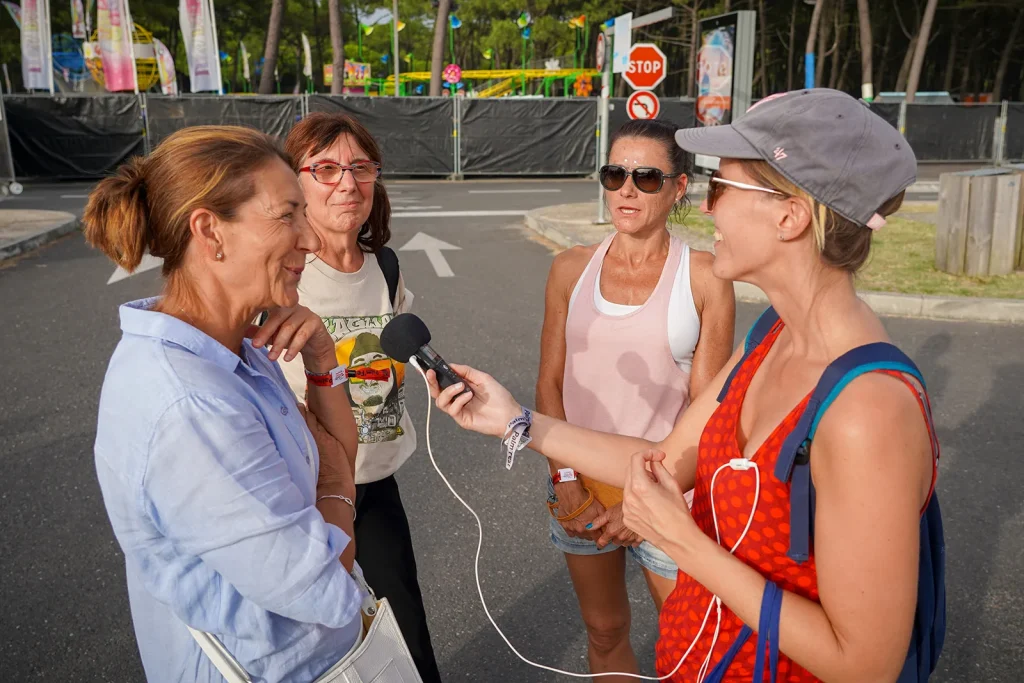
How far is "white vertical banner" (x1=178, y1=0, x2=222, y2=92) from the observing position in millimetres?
24953

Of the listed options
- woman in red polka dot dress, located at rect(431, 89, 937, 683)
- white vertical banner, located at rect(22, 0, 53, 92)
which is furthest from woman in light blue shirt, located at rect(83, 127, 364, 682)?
white vertical banner, located at rect(22, 0, 53, 92)

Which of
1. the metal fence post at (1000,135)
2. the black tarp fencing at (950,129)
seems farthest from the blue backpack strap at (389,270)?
the metal fence post at (1000,135)

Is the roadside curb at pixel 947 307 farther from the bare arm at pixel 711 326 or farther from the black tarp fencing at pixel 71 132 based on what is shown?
the black tarp fencing at pixel 71 132

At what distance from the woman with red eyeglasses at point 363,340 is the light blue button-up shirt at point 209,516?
1159mm

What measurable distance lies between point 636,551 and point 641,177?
1.29 m

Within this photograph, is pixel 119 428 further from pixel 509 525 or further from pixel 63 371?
pixel 63 371

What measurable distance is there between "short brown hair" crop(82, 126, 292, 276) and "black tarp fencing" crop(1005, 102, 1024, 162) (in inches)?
1246

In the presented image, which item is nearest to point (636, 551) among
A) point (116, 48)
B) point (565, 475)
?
point (565, 475)

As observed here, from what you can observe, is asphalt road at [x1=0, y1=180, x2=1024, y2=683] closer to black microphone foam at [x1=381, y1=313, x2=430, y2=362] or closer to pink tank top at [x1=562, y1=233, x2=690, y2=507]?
pink tank top at [x1=562, y1=233, x2=690, y2=507]

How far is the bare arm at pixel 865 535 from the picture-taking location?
1.48m

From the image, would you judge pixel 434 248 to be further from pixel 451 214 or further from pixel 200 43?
pixel 200 43

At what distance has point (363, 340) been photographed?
9.71ft

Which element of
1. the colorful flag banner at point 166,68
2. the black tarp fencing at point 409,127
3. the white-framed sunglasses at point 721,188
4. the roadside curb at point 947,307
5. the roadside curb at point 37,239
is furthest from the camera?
the colorful flag banner at point 166,68

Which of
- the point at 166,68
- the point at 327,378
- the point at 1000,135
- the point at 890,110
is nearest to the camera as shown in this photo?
the point at 327,378
